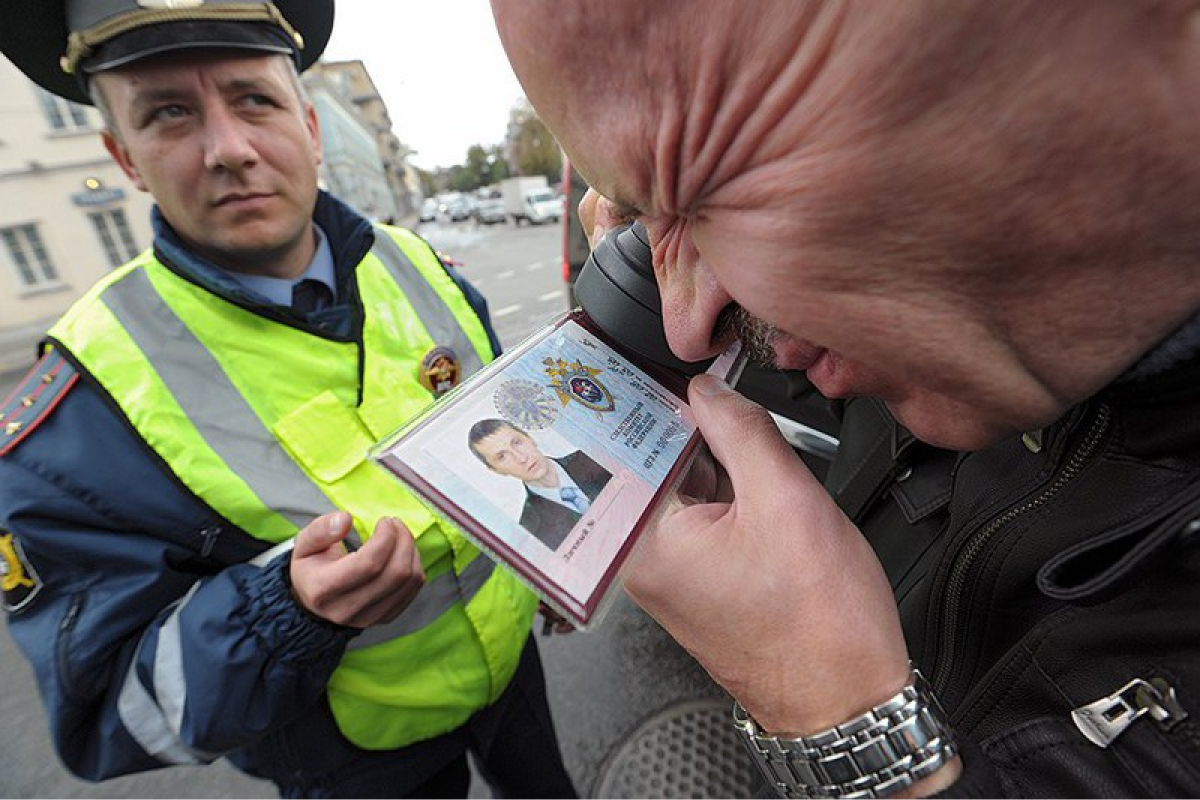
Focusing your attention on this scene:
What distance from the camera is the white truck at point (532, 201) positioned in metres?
22.7

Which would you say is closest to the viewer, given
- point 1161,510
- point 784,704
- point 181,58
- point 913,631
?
point 1161,510

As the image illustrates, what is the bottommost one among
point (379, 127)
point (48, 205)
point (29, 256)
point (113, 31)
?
point (379, 127)

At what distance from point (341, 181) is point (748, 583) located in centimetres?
2956

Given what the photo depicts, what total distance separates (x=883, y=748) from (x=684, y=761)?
1.64 m

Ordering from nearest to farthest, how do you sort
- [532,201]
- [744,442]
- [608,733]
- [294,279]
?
1. [744,442]
2. [294,279]
3. [608,733]
4. [532,201]

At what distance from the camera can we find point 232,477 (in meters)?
1.02

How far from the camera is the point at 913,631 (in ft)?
2.75

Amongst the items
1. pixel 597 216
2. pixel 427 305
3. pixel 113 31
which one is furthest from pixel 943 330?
pixel 113 31

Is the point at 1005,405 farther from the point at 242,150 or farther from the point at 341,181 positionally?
the point at 341,181

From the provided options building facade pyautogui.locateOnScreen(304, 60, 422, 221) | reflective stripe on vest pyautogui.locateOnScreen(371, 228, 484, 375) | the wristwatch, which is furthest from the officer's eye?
building facade pyautogui.locateOnScreen(304, 60, 422, 221)

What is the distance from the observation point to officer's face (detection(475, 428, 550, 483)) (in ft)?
2.55

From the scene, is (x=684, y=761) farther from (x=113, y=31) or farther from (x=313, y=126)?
(x=113, y=31)

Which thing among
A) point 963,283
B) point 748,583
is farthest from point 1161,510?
point 748,583

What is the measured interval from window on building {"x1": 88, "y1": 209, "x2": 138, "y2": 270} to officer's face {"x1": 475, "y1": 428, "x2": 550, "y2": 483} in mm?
17568
